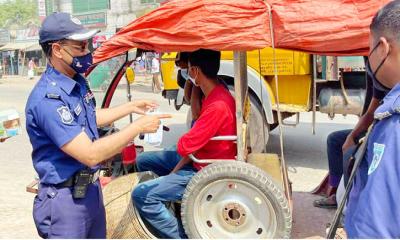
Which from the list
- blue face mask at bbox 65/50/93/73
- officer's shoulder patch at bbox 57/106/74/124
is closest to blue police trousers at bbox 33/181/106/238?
officer's shoulder patch at bbox 57/106/74/124

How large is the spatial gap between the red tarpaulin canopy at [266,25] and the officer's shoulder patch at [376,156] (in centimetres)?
186

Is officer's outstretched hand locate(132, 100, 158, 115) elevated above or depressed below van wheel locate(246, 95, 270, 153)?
above

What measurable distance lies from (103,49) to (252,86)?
10.0 ft

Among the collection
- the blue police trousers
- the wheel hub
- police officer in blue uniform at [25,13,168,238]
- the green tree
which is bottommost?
the wheel hub

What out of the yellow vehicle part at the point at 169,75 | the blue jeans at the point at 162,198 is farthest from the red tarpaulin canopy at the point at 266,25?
the yellow vehicle part at the point at 169,75

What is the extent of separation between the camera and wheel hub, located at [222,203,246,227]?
3277mm

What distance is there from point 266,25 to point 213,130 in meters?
0.86

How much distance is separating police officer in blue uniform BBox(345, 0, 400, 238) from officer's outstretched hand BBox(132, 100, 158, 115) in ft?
5.71

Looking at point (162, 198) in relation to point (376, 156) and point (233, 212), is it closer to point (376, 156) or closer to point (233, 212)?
point (233, 212)

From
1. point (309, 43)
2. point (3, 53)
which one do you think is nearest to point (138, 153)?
point (309, 43)

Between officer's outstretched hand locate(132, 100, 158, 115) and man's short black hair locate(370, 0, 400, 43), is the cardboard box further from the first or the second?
man's short black hair locate(370, 0, 400, 43)

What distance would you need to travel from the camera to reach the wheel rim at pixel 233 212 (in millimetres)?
3217

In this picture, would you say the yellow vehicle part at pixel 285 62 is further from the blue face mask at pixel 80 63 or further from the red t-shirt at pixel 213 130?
the blue face mask at pixel 80 63

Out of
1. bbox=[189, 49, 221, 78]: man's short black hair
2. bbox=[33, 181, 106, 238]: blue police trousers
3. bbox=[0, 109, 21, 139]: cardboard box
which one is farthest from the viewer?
bbox=[189, 49, 221, 78]: man's short black hair
